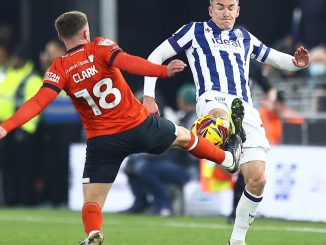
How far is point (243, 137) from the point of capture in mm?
Result: 10766

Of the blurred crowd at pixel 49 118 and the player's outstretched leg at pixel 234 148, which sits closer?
the player's outstretched leg at pixel 234 148

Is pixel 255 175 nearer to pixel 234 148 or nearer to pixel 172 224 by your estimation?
pixel 234 148

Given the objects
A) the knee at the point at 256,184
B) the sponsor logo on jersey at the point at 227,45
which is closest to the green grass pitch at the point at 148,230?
the knee at the point at 256,184

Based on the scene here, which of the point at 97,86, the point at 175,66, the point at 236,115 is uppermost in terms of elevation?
the point at 175,66

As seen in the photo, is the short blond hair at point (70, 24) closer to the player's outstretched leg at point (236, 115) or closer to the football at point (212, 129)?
the football at point (212, 129)

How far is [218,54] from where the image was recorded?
10969mm

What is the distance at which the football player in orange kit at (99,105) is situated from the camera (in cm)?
1005

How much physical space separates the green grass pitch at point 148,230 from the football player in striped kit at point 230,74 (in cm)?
132

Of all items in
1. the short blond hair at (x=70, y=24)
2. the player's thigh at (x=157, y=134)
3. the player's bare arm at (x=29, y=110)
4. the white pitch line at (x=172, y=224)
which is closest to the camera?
the player's bare arm at (x=29, y=110)

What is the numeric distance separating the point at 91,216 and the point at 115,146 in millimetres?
638

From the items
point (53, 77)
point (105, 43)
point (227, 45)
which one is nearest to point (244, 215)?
point (227, 45)

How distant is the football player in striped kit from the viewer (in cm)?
Answer: 1076

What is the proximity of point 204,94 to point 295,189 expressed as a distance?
4873mm

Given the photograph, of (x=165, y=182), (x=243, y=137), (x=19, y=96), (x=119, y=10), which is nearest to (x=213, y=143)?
(x=243, y=137)
